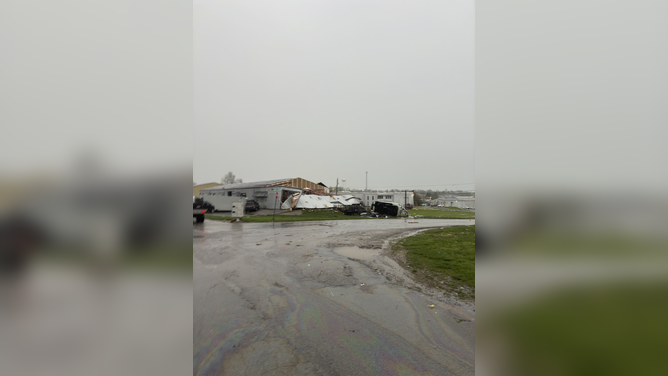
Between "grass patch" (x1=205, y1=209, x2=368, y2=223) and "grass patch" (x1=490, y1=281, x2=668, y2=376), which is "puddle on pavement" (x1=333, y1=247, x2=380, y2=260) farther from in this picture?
"grass patch" (x1=205, y1=209, x2=368, y2=223)

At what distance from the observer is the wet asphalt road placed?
2.17 metres

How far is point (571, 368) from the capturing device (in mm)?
934

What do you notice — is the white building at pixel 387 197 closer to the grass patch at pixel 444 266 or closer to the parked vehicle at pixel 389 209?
the parked vehicle at pixel 389 209

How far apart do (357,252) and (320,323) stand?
4353mm

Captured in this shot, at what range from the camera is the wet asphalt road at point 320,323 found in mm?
2172

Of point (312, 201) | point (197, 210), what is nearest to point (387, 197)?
point (312, 201)

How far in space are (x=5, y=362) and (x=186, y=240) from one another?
0.76 metres

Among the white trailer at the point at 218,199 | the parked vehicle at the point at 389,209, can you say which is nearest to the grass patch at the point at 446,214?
the parked vehicle at the point at 389,209

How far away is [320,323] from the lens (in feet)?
9.80

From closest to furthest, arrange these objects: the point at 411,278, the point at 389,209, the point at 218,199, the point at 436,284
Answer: the point at 218,199 → the point at 436,284 → the point at 411,278 → the point at 389,209

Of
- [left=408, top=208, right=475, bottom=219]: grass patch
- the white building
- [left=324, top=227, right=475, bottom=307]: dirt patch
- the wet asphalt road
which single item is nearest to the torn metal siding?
the white building

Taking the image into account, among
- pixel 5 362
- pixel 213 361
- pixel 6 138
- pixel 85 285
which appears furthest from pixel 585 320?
pixel 213 361

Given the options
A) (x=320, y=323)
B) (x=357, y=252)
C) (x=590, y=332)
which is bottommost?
(x=357, y=252)

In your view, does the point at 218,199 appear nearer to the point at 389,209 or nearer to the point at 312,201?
the point at 312,201
